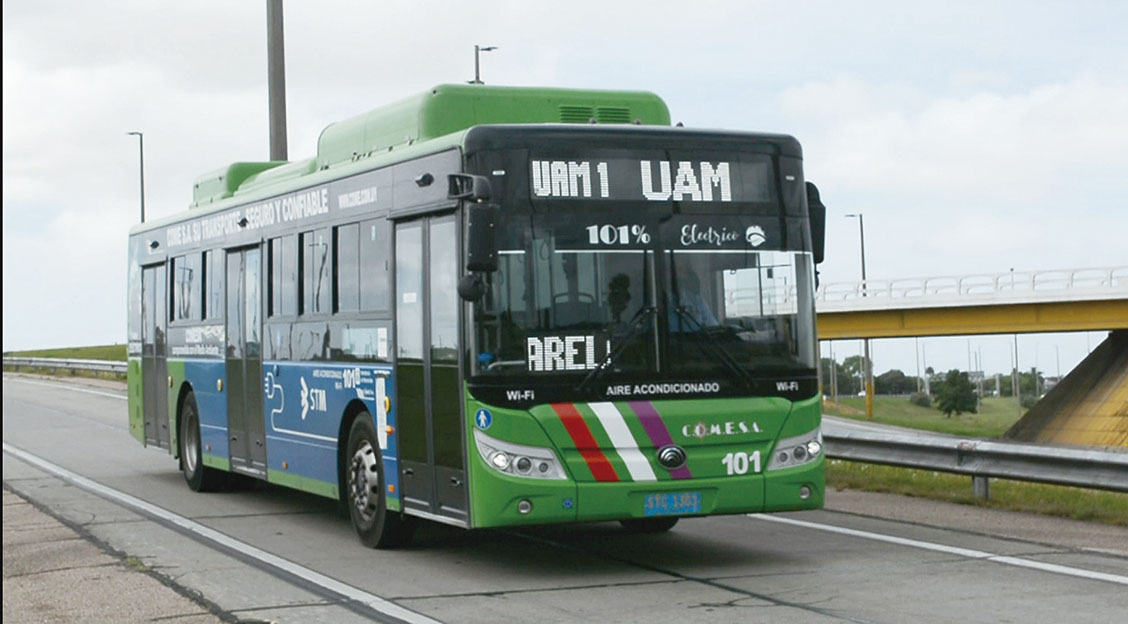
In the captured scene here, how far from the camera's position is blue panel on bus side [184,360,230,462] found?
17.1m

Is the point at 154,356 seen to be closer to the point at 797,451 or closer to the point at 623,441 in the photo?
the point at 623,441

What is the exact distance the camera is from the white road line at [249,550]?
32.6 ft

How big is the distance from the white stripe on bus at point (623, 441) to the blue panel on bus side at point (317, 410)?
6.34ft

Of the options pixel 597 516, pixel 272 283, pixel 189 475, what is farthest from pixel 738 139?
pixel 189 475

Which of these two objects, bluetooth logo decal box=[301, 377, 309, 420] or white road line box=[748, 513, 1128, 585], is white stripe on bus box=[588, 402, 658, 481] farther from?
bluetooth logo decal box=[301, 377, 309, 420]

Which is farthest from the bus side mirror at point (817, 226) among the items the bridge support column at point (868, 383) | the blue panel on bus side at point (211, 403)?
the bridge support column at point (868, 383)

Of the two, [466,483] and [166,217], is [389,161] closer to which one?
[466,483]

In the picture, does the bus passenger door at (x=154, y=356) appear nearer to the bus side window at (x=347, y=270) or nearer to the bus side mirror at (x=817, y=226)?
the bus side window at (x=347, y=270)

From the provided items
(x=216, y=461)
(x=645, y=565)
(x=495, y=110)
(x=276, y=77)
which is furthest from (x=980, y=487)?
(x=276, y=77)

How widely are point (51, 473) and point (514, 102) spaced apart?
10753mm

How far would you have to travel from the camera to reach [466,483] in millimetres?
11180

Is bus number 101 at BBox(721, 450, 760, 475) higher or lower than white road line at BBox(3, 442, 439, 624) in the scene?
higher

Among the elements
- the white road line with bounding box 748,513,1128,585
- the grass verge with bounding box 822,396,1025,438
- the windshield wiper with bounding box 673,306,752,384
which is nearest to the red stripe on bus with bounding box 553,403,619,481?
the windshield wiper with bounding box 673,306,752,384

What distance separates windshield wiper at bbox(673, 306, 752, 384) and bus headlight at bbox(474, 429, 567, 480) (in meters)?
1.24
